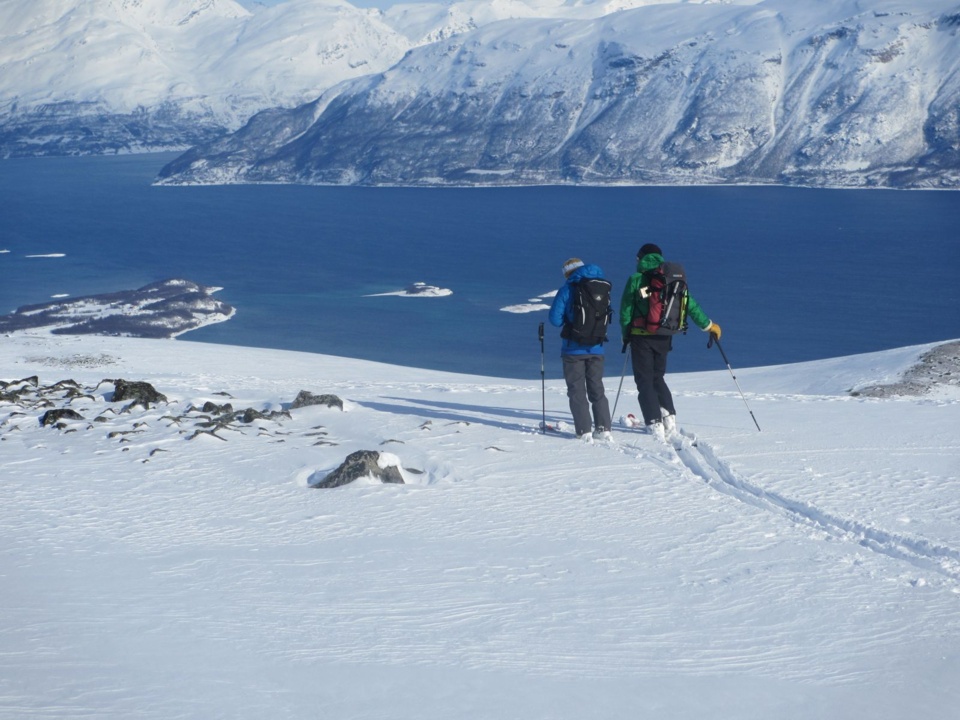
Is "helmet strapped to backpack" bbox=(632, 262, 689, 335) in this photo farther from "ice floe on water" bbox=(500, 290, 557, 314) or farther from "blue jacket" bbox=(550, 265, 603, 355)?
"ice floe on water" bbox=(500, 290, 557, 314)

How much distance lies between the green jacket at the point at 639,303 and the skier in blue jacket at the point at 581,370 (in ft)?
1.44

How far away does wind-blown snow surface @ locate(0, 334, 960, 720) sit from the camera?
5.88 m

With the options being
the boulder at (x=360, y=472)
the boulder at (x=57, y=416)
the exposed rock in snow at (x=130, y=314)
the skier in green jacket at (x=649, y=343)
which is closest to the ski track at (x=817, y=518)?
the skier in green jacket at (x=649, y=343)

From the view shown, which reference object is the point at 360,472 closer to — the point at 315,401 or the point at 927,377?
the point at 315,401

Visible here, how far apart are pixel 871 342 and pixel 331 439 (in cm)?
7308

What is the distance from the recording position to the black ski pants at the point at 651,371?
1216 cm

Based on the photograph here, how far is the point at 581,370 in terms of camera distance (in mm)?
12375

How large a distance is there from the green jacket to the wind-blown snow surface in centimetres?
145

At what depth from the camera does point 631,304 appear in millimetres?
11953

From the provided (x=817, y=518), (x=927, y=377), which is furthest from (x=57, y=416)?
(x=927, y=377)

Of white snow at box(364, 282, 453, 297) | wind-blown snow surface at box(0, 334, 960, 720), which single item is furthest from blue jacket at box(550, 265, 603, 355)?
white snow at box(364, 282, 453, 297)

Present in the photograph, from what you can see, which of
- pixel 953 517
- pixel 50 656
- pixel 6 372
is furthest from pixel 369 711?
pixel 6 372

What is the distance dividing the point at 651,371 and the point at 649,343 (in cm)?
44

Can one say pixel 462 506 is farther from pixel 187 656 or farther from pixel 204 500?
pixel 187 656
